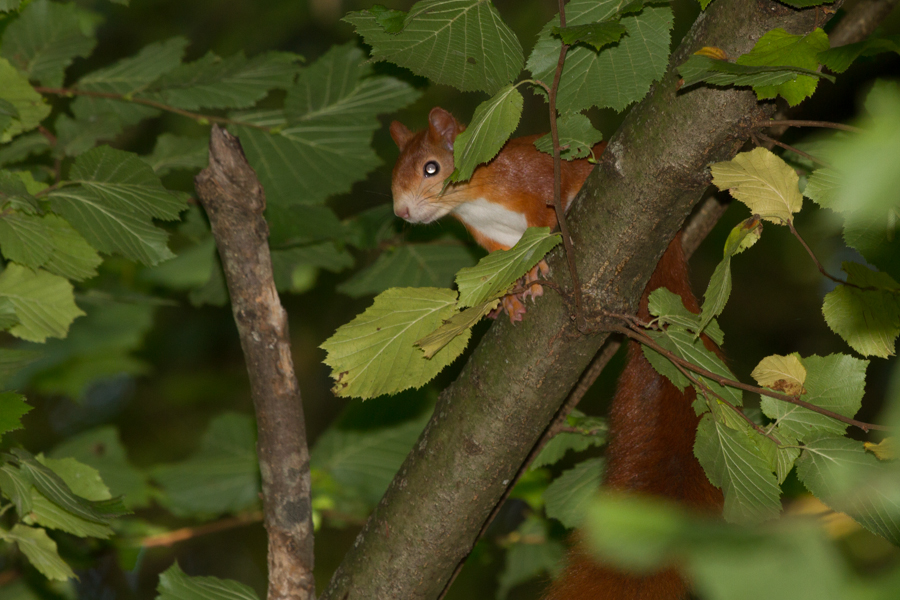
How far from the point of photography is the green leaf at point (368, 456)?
1927mm

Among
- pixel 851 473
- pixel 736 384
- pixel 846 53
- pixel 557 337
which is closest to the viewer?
pixel 846 53

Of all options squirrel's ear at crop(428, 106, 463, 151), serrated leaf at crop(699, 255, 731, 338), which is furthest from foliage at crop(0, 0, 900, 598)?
squirrel's ear at crop(428, 106, 463, 151)

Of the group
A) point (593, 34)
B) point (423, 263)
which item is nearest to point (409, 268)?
point (423, 263)

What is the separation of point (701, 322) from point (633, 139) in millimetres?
259

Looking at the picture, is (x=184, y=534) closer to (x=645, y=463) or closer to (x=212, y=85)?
(x=212, y=85)

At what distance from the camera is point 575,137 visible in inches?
40.0

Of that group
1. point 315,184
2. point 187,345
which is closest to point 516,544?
point 315,184

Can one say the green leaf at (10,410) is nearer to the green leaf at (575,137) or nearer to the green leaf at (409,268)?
the green leaf at (575,137)

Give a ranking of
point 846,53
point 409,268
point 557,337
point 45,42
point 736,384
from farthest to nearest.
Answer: point 409,268
point 45,42
point 557,337
point 736,384
point 846,53

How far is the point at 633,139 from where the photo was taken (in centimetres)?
99

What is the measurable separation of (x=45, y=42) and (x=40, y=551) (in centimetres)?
108

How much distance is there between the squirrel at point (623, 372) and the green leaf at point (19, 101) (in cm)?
76

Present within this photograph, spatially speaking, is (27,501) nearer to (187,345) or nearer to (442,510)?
(442,510)

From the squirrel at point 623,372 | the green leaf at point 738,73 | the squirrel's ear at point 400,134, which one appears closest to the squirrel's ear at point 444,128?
the squirrel at point 623,372
